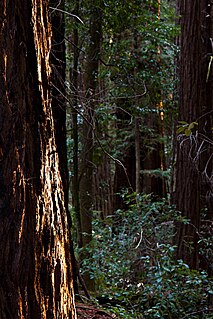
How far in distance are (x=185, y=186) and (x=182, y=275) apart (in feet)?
8.81

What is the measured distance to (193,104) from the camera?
878 centimetres

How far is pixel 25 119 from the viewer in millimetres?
1807

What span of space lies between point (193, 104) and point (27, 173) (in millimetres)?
7323

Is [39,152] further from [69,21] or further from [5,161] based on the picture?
[69,21]

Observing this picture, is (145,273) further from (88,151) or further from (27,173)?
(27,173)

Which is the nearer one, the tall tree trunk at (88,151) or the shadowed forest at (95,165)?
the shadowed forest at (95,165)

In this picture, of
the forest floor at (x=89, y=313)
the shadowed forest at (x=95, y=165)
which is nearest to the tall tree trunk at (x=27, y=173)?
the shadowed forest at (x=95, y=165)

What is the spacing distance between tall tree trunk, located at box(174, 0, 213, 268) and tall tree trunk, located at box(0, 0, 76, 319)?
657 centimetres

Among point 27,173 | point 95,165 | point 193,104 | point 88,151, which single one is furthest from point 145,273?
point 27,173

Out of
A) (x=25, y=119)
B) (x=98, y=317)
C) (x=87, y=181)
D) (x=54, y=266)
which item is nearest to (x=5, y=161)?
(x=25, y=119)

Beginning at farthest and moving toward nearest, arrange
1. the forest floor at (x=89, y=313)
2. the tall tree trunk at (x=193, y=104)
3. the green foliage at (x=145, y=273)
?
1. the tall tree trunk at (x=193, y=104)
2. the green foliage at (x=145, y=273)
3. the forest floor at (x=89, y=313)

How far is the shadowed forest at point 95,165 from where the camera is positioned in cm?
177

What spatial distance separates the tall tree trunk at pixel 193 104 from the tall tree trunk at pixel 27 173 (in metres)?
6.57

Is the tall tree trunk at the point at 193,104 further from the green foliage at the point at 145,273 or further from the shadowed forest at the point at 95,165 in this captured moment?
the green foliage at the point at 145,273
